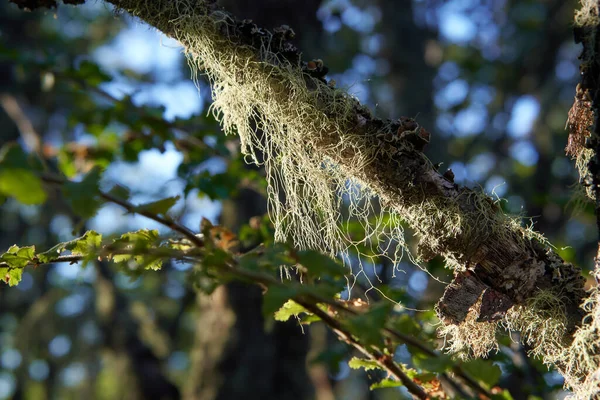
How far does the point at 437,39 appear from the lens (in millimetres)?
6625

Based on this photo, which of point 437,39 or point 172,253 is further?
point 437,39

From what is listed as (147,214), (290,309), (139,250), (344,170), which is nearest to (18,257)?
(147,214)

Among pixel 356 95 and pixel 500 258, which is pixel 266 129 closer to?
pixel 356 95

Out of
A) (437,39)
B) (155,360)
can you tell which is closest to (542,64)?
(437,39)

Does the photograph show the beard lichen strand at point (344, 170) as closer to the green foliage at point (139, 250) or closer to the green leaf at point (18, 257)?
the green foliage at point (139, 250)

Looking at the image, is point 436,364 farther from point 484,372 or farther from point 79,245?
point 79,245

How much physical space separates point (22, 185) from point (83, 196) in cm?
7

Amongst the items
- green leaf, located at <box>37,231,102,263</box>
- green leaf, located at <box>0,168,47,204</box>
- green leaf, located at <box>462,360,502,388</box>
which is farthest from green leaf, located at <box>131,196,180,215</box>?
green leaf, located at <box>462,360,502,388</box>

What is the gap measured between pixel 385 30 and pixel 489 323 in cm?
542

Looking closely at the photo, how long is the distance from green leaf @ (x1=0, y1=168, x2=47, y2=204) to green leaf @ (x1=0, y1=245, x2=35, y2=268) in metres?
0.42

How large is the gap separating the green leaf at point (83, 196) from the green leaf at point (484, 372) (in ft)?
1.81

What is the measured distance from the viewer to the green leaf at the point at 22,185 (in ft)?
1.94

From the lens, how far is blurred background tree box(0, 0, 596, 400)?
2.06m

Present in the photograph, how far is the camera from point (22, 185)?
60 cm
